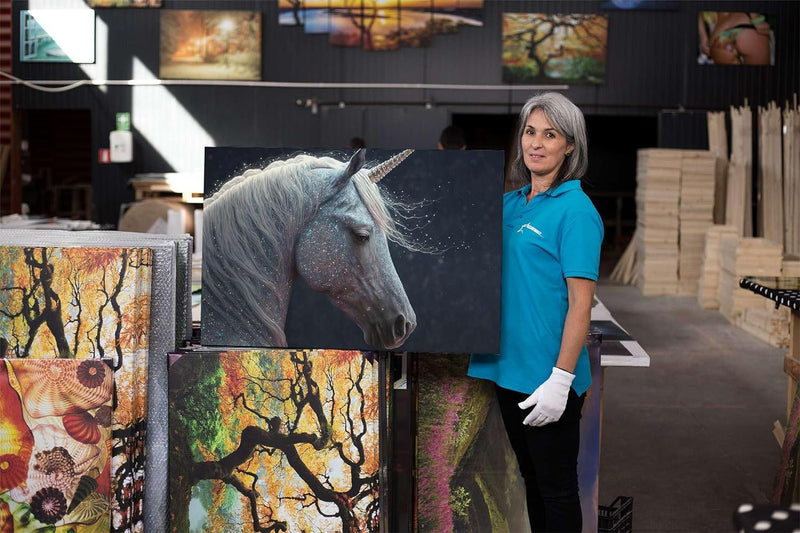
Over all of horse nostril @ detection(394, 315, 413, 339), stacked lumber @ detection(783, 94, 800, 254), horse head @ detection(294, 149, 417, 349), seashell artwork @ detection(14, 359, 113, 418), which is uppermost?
stacked lumber @ detection(783, 94, 800, 254)

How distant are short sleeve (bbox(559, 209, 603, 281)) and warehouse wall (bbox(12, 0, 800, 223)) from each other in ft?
36.6

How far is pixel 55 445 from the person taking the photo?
300 centimetres

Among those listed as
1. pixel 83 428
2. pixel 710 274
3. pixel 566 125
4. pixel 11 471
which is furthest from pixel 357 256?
pixel 710 274

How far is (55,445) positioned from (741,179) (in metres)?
10.8

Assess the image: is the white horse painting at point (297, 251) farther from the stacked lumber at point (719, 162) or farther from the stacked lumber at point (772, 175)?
the stacked lumber at point (719, 162)

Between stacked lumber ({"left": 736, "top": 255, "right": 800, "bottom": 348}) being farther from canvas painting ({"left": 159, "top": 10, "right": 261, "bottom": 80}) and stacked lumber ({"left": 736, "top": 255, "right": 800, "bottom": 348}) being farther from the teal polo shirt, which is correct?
canvas painting ({"left": 159, "top": 10, "right": 261, "bottom": 80})

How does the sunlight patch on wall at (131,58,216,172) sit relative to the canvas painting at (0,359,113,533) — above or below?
above

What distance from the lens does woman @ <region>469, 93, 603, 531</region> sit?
2762 mm

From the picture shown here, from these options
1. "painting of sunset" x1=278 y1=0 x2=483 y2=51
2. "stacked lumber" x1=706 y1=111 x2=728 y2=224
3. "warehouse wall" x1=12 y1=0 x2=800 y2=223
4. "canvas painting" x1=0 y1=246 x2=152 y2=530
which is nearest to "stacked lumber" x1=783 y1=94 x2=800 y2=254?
"stacked lumber" x1=706 y1=111 x2=728 y2=224

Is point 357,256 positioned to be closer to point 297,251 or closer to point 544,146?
point 297,251

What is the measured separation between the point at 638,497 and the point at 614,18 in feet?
35.0

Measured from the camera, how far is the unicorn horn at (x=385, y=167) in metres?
2.92

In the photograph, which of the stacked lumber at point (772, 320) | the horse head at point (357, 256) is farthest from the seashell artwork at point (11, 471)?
the stacked lumber at point (772, 320)

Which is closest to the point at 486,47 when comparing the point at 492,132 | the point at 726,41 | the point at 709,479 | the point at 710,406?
the point at 726,41
